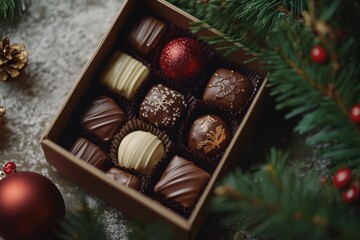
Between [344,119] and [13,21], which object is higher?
[344,119]

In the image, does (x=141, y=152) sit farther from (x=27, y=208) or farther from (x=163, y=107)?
(x=27, y=208)

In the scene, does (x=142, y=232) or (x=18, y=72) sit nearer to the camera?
(x=142, y=232)

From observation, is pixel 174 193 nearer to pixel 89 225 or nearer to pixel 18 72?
pixel 89 225

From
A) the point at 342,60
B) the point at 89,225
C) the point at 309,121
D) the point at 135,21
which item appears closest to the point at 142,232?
the point at 89,225

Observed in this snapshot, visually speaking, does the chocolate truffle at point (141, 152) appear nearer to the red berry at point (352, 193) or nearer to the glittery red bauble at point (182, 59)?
the glittery red bauble at point (182, 59)

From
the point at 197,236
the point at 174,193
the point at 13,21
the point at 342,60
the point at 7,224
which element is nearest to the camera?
the point at 342,60

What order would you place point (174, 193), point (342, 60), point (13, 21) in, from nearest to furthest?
1. point (342, 60)
2. point (174, 193)
3. point (13, 21)
